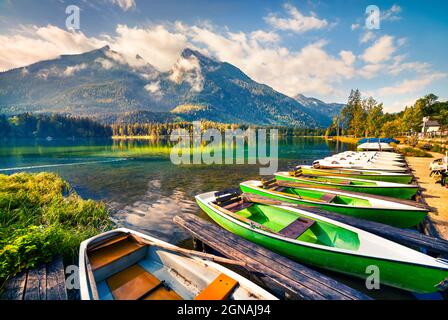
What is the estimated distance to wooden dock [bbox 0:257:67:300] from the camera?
171 inches

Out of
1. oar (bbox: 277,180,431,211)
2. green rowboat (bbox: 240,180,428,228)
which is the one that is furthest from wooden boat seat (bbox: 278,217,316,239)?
oar (bbox: 277,180,431,211)

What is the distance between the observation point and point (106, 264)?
4.84 meters

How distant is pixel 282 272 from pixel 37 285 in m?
5.89

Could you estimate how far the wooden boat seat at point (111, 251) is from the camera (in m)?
Answer: 4.96

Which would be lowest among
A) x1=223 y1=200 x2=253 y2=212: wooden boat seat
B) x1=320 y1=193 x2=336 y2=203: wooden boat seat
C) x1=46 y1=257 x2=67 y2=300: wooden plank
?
x1=46 y1=257 x2=67 y2=300: wooden plank

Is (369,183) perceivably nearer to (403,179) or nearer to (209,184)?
(403,179)

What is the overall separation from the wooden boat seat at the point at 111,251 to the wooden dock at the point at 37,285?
80 cm

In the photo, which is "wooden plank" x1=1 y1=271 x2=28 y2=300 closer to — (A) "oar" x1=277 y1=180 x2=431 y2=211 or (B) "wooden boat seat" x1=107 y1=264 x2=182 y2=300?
(B) "wooden boat seat" x1=107 y1=264 x2=182 y2=300

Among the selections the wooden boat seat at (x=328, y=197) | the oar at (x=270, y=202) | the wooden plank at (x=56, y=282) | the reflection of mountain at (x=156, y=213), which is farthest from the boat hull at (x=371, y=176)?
the wooden plank at (x=56, y=282)

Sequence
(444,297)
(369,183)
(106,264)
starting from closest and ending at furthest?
(106,264), (444,297), (369,183)

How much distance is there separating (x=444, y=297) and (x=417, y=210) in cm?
295

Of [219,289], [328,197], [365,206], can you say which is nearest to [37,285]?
[219,289]

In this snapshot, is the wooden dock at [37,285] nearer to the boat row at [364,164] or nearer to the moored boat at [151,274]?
the moored boat at [151,274]
